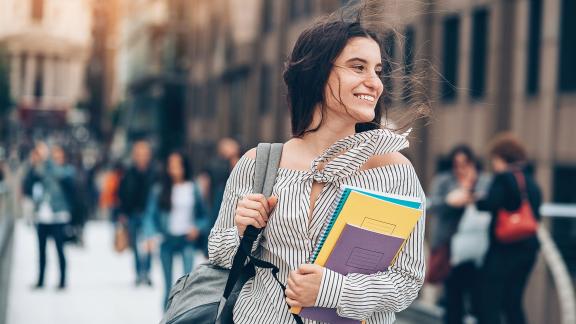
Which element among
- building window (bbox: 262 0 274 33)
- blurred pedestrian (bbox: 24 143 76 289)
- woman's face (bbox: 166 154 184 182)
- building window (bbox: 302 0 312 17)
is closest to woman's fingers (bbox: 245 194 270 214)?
woman's face (bbox: 166 154 184 182)

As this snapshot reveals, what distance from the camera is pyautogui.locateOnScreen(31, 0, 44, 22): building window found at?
162 ft

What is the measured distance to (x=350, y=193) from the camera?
2566 mm

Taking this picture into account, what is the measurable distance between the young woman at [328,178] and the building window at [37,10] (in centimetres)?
4790

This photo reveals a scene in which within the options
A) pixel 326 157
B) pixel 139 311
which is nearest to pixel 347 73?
pixel 326 157

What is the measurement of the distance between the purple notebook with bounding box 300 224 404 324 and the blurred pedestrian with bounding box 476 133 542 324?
16.1 ft

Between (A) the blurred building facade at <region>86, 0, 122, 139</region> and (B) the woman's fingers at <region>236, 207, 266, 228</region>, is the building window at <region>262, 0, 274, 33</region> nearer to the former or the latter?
(B) the woman's fingers at <region>236, 207, 266, 228</region>

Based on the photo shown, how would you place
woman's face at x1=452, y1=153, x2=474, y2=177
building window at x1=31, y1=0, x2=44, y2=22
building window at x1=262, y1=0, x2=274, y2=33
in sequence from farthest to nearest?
building window at x1=31, y1=0, x2=44, y2=22
building window at x1=262, y1=0, x2=274, y2=33
woman's face at x1=452, y1=153, x2=474, y2=177

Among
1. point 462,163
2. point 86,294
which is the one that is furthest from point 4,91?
point 462,163

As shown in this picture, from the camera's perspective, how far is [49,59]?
81.6m

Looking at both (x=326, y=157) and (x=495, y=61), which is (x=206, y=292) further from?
(x=495, y=61)

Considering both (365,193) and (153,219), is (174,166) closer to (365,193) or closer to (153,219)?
(153,219)

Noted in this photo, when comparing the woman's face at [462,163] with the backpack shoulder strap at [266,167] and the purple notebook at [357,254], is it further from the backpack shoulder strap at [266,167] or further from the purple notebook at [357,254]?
the purple notebook at [357,254]

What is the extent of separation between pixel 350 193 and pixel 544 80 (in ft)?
49.7

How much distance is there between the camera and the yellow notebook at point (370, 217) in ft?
8.46
